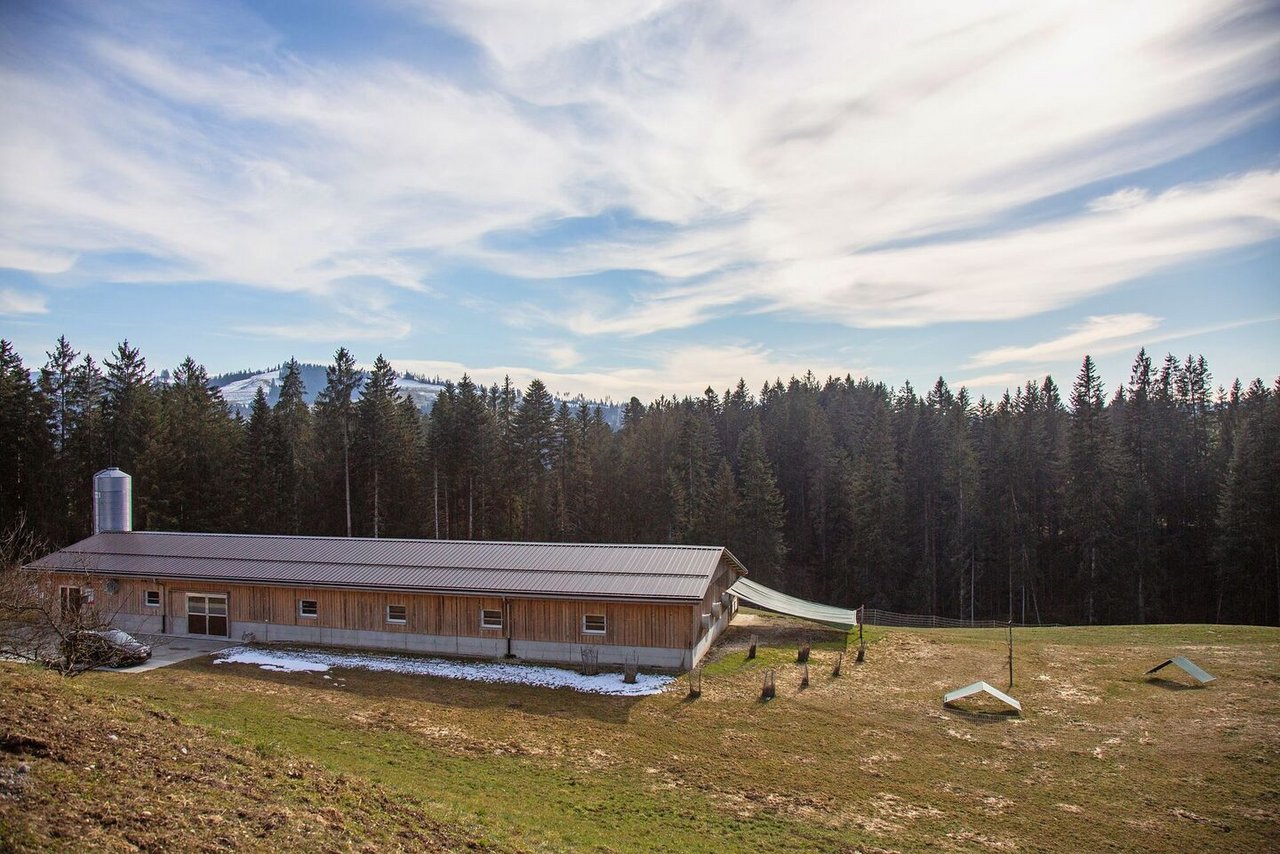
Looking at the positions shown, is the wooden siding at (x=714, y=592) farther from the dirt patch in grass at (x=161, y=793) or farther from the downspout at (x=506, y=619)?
the dirt patch in grass at (x=161, y=793)

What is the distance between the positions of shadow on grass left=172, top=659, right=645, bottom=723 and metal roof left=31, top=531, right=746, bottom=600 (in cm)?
364

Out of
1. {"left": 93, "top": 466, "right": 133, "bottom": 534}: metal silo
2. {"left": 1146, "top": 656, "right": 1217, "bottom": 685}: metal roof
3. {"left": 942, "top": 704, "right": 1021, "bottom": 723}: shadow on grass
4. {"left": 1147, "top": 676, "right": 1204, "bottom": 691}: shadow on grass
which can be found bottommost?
{"left": 1147, "top": 676, "right": 1204, "bottom": 691}: shadow on grass

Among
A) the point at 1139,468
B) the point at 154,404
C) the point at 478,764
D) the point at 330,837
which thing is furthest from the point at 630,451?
the point at 330,837

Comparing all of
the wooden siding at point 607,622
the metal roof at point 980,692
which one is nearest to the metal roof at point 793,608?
the wooden siding at point 607,622

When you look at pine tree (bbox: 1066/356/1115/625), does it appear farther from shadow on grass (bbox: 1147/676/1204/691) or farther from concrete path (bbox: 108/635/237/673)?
concrete path (bbox: 108/635/237/673)

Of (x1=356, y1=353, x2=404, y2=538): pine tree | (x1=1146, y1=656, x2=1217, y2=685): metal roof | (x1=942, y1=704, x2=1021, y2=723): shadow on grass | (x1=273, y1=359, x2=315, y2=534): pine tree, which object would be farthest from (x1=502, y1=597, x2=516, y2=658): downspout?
(x1=273, y1=359, x2=315, y2=534): pine tree

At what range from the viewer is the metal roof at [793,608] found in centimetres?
2880

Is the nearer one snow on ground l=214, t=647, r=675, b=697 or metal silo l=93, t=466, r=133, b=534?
snow on ground l=214, t=647, r=675, b=697

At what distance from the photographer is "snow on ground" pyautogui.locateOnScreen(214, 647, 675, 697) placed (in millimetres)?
22766

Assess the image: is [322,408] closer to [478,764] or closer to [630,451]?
[630,451]

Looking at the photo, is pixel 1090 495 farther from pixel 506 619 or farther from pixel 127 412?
pixel 127 412

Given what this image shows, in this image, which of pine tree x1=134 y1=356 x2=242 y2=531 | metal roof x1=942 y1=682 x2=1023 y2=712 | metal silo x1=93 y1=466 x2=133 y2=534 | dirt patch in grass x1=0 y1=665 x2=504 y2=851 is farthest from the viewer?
pine tree x1=134 y1=356 x2=242 y2=531

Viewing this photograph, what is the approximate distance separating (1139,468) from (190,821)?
62727 mm

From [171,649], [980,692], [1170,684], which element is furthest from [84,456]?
[1170,684]
